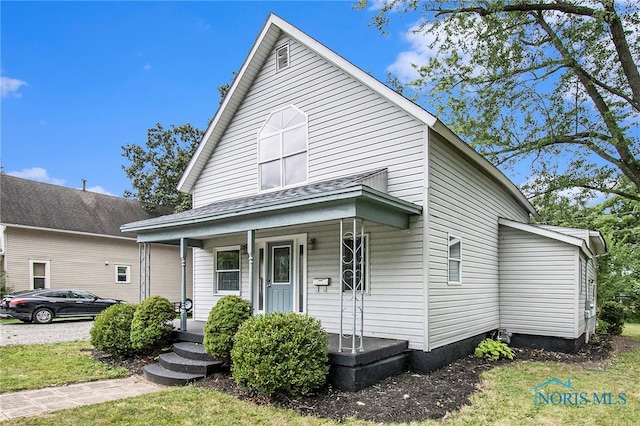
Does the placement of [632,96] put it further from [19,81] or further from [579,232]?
[19,81]

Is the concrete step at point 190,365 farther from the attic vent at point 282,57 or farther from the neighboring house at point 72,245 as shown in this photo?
the neighboring house at point 72,245

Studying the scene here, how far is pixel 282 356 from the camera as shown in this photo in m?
5.69

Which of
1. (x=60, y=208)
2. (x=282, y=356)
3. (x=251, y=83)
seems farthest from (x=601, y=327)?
(x=60, y=208)

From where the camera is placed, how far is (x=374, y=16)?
11.9 m

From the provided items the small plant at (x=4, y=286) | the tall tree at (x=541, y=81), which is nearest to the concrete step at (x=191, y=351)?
Answer: the tall tree at (x=541, y=81)

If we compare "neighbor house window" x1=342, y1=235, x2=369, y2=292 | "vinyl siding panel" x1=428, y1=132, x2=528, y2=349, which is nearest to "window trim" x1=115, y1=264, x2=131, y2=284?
"neighbor house window" x1=342, y1=235, x2=369, y2=292

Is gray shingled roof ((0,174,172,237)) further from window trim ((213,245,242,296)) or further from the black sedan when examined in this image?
window trim ((213,245,242,296))

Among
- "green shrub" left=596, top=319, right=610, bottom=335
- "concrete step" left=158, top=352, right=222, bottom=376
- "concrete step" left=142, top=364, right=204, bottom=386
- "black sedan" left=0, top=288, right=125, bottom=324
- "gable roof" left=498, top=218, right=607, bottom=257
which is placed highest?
"gable roof" left=498, top=218, right=607, bottom=257

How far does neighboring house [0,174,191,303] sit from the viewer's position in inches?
691

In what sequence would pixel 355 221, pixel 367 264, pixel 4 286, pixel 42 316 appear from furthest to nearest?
pixel 4 286 → pixel 42 316 → pixel 367 264 → pixel 355 221

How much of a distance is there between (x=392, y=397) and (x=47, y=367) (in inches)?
256

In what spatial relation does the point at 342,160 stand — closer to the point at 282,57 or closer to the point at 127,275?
the point at 282,57

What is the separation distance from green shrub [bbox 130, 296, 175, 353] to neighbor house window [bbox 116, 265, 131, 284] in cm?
1337

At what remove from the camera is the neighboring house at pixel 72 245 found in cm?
1756
